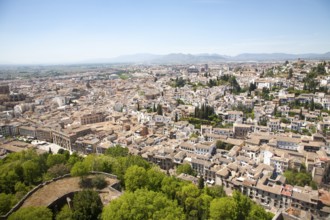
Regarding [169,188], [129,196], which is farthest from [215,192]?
[129,196]

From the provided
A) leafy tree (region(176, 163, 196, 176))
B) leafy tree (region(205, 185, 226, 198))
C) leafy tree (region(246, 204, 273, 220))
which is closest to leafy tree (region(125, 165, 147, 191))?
leafy tree (region(205, 185, 226, 198))

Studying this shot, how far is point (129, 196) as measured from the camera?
39.2ft

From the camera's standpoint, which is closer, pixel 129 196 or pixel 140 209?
pixel 140 209

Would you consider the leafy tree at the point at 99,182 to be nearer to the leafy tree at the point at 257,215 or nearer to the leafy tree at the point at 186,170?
the leafy tree at the point at 186,170

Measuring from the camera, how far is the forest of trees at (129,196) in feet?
37.5

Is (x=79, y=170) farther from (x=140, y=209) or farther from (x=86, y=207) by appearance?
(x=140, y=209)

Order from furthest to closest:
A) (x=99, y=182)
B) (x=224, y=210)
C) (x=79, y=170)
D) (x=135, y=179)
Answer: (x=79, y=170) → (x=99, y=182) → (x=135, y=179) → (x=224, y=210)

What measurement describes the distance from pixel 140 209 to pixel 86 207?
9.72 ft

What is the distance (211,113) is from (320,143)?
16.4 meters

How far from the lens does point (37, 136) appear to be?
115 feet

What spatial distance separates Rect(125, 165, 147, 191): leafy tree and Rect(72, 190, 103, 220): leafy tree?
2940mm

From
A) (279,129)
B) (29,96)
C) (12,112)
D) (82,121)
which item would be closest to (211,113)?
(279,129)

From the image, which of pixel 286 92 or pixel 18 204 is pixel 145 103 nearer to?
pixel 286 92

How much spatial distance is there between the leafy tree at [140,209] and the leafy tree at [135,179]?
2.97 m
